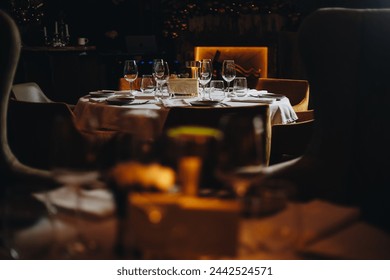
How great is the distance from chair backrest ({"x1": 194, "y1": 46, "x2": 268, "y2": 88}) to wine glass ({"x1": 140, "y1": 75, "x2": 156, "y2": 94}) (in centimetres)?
197

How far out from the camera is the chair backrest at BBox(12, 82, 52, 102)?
311 cm

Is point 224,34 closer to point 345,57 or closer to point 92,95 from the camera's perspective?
point 92,95

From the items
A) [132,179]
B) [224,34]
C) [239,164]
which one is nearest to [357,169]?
[239,164]

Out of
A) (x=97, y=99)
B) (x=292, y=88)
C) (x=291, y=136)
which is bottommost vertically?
(x=291, y=136)

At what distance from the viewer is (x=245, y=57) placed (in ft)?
17.6

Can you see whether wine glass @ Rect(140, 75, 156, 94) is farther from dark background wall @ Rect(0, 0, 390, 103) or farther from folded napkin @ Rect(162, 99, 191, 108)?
dark background wall @ Rect(0, 0, 390, 103)

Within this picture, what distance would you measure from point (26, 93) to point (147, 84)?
825 millimetres

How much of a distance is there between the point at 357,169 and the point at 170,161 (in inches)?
38.3

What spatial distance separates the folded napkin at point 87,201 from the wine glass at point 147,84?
223 centimetres

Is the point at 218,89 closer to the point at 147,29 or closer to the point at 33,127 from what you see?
the point at 33,127

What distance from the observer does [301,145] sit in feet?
9.43

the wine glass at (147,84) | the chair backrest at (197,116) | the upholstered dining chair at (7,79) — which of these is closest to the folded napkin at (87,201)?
the upholstered dining chair at (7,79)

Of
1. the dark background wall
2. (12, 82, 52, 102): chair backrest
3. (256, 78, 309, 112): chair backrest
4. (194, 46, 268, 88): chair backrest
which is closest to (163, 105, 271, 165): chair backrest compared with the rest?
(12, 82, 52, 102): chair backrest

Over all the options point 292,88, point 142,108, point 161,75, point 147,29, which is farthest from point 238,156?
point 147,29
